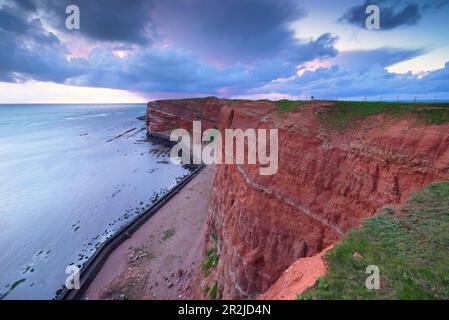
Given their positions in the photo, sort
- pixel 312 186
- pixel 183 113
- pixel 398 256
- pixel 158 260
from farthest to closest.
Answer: pixel 183 113 → pixel 158 260 → pixel 312 186 → pixel 398 256

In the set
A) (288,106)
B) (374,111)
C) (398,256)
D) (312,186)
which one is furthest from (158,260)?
(398,256)

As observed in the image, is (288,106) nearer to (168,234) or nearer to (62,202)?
(168,234)

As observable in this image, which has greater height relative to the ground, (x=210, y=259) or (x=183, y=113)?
(x=183, y=113)

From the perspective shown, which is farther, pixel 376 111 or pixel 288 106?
pixel 288 106

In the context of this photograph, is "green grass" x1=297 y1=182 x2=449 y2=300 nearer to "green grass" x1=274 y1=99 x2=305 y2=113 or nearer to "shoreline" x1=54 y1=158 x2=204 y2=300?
"green grass" x1=274 y1=99 x2=305 y2=113

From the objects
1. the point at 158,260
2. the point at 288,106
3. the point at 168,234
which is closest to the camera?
the point at 288,106

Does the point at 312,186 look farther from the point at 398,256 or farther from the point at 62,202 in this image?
the point at 62,202

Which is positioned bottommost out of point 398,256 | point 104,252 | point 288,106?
point 104,252

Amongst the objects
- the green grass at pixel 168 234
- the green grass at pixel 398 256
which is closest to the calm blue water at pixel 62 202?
the green grass at pixel 168 234
